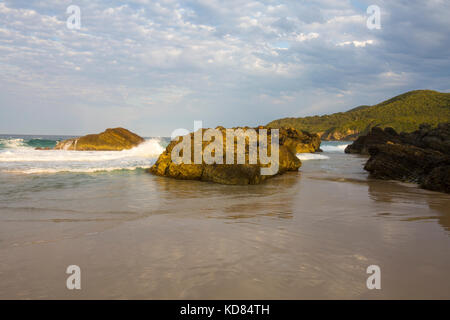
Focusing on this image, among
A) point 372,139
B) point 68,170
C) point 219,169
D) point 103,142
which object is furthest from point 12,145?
point 372,139

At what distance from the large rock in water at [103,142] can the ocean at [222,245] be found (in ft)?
58.0

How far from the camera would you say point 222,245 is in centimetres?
361

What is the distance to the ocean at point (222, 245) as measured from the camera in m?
2.55

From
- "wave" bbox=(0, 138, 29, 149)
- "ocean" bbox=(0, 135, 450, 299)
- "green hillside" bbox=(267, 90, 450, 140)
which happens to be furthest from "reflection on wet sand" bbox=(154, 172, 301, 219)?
"green hillside" bbox=(267, 90, 450, 140)

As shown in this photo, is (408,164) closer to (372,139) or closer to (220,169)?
(220,169)

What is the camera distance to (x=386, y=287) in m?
2.56

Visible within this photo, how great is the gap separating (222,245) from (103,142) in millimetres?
23227

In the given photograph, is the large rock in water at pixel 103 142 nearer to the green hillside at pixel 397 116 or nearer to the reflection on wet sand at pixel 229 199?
the reflection on wet sand at pixel 229 199

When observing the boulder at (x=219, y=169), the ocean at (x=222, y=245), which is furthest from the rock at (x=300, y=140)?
the ocean at (x=222, y=245)

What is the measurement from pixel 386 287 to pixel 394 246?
1206mm

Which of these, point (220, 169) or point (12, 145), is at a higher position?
point (12, 145)

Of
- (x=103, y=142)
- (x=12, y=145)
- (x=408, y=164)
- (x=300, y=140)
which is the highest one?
(x=300, y=140)

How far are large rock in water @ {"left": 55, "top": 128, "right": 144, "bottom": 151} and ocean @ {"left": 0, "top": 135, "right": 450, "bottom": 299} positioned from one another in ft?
58.0

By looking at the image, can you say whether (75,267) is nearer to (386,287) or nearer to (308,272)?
(308,272)
